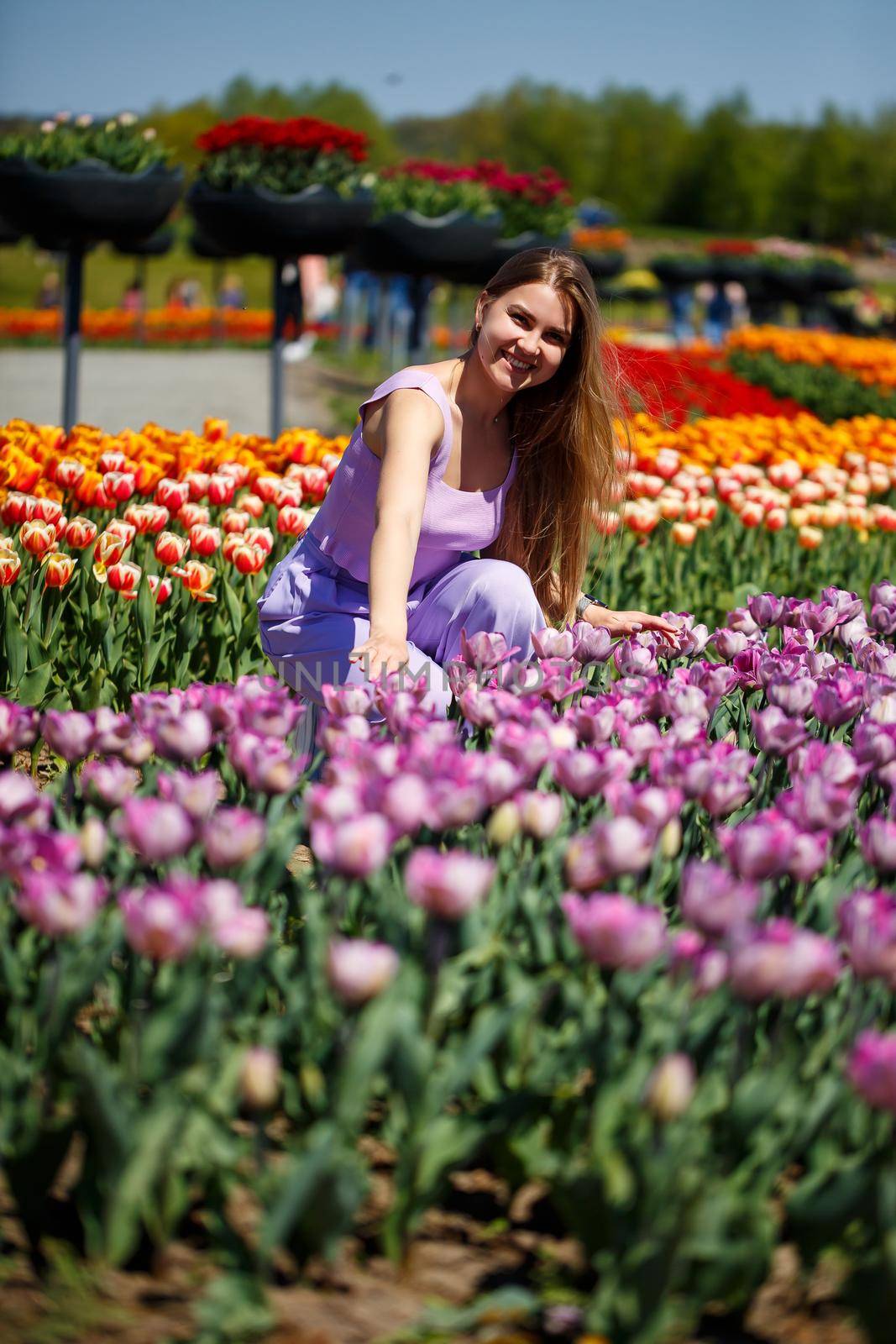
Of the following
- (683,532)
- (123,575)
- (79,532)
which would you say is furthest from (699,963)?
(683,532)

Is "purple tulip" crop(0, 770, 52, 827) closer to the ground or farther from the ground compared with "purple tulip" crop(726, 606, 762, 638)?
farther from the ground

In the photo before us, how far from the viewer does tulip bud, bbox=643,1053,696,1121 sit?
1.51 m

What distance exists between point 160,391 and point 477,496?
1096 cm

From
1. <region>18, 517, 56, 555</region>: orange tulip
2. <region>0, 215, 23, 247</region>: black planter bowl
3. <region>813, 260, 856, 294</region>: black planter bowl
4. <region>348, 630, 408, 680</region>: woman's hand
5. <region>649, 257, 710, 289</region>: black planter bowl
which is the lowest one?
<region>649, 257, 710, 289</region>: black planter bowl

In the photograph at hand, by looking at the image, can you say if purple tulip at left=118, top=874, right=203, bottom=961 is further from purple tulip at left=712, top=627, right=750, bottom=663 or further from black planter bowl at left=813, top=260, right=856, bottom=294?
black planter bowl at left=813, top=260, right=856, bottom=294

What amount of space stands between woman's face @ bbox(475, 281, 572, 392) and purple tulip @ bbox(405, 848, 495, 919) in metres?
1.68

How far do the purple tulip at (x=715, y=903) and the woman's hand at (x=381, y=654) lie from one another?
0.92m

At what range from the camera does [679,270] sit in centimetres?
2423

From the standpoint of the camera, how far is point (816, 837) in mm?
1987

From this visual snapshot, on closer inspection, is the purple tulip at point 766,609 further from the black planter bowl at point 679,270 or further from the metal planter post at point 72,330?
the black planter bowl at point 679,270

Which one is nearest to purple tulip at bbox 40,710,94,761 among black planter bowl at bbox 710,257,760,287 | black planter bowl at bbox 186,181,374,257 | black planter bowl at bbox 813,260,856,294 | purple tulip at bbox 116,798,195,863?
purple tulip at bbox 116,798,195,863

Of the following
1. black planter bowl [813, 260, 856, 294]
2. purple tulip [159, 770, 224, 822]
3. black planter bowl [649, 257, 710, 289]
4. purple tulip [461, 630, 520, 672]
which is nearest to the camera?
purple tulip [159, 770, 224, 822]

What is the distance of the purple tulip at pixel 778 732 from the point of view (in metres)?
2.33

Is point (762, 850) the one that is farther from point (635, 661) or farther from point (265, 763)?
point (635, 661)
